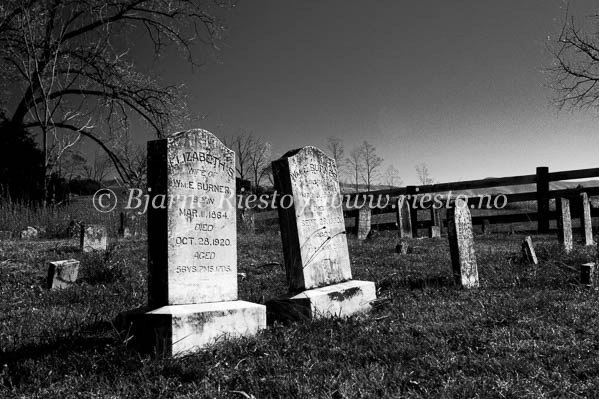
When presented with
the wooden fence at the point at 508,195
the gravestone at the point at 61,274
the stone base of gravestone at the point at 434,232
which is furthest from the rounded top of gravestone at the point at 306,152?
the stone base of gravestone at the point at 434,232

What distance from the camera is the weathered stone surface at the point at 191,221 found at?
427 cm

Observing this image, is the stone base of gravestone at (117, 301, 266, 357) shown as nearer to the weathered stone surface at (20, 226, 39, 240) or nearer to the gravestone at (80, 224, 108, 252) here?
the gravestone at (80, 224, 108, 252)

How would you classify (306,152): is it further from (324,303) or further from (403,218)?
(403,218)

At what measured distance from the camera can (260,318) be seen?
4562 mm

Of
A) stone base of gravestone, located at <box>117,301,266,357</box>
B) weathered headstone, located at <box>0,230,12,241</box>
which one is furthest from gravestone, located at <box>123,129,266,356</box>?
weathered headstone, located at <box>0,230,12,241</box>

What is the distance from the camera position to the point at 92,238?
34.6 feet

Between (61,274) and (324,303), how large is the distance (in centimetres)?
458

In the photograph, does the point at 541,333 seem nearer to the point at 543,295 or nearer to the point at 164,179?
the point at 543,295

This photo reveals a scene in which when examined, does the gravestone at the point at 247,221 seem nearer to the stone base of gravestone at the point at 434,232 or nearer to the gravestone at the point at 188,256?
the stone base of gravestone at the point at 434,232

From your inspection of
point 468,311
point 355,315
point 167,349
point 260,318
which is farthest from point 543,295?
point 167,349

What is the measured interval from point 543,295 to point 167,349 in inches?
171

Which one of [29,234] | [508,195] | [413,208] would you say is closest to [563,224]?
[508,195]

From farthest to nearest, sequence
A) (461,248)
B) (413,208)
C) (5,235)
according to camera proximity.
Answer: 1. (413,208)
2. (5,235)
3. (461,248)

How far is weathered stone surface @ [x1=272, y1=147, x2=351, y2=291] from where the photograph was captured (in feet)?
17.3
